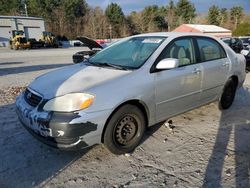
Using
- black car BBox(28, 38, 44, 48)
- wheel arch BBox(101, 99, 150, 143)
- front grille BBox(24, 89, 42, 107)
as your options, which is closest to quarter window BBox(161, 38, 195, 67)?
wheel arch BBox(101, 99, 150, 143)

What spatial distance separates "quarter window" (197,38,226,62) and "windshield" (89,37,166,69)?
851 millimetres

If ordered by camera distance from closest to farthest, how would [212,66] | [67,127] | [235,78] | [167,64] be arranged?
[67,127] < [167,64] < [212,66] < [235,78]

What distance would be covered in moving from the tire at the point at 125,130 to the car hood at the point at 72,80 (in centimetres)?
47

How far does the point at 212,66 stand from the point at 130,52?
4.90ft

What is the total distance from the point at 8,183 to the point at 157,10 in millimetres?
80659

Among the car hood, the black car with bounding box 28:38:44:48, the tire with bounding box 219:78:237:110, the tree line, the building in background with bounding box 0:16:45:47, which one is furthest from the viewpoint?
→ the tree line

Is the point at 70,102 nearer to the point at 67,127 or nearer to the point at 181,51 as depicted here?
the point at 67,127

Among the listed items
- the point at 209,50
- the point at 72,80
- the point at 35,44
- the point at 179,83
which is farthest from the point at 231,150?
the point at 35,44

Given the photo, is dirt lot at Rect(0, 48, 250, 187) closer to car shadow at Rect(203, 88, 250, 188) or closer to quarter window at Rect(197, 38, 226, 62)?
car shadow at Rect(203, 88, 250, 188)

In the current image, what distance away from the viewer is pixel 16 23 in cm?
4622

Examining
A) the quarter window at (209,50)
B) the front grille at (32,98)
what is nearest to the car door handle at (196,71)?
the quarter window at (209,50)

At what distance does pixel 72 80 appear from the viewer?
341 centimetres

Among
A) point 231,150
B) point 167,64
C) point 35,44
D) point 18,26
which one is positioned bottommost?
point 231,150

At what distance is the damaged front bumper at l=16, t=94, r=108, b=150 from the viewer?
2.89 meters
